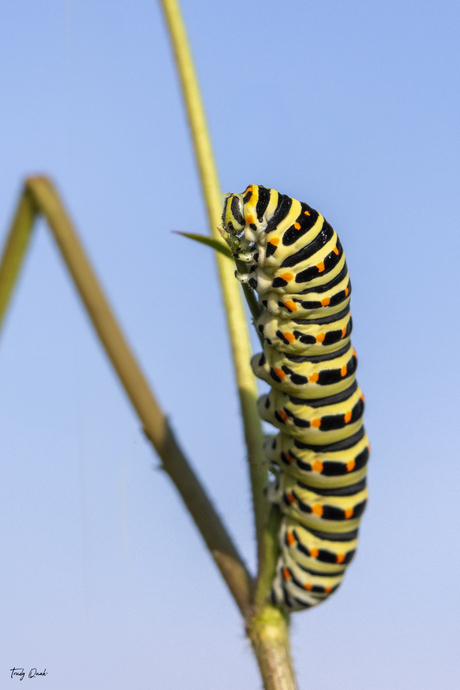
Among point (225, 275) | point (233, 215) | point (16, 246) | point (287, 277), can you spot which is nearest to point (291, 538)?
point (287, 277)

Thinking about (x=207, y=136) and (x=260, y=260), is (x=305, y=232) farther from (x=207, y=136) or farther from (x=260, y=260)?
(x=207, y=136)

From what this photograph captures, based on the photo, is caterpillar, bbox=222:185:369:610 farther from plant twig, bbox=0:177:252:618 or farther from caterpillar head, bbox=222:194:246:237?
plant twig, bbox=0:177:252:618

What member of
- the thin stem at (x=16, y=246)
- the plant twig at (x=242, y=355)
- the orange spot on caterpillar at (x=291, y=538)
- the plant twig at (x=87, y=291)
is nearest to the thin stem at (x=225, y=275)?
the plant twig at (x=242, y=355)

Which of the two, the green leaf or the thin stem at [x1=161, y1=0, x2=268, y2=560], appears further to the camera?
the thin stem at [x1=161, y1=0, x2=268, y2=560]

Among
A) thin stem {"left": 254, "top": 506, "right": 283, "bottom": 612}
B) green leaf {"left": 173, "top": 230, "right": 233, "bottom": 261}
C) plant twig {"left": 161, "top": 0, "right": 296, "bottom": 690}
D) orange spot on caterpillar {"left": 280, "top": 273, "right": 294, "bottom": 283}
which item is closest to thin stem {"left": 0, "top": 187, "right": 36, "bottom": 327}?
green leaf {"left": 173, "top": 230, "right": 233, "bottom": 261}

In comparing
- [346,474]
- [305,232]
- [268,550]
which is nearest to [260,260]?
[305,232]

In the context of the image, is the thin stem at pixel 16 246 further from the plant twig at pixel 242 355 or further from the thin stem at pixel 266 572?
the thin stem at pixel 266 572
